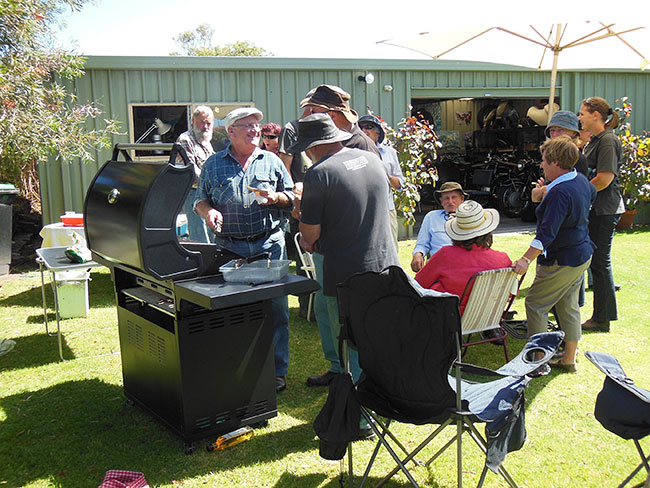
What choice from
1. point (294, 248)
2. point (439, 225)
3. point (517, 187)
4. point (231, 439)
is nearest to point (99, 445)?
point (231, 439)

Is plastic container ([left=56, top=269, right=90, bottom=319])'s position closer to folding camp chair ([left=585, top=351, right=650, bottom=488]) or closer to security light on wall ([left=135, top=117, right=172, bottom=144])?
security light on wall ([left=135, top=117, right=172, bottom=144])

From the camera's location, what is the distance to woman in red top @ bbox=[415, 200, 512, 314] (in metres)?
3.90

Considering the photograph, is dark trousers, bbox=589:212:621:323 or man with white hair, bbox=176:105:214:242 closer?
dark trousers, bbox=589:212:621:323

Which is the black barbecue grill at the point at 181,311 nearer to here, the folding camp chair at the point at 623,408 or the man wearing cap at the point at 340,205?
the man wearing cap at the point at 340,205

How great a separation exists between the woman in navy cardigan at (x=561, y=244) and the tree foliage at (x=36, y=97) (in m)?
5.86

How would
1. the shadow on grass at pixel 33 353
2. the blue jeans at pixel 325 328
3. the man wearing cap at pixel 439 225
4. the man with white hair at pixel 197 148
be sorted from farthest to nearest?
the man with white hair at pixel 197 148, the man wearing cap at pixel 439 225, the shadow on grass at pixel 33 353, the blue jeans at pixel 325 328

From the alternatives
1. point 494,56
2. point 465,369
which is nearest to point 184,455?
point 465,369

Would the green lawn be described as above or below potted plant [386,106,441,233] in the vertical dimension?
below

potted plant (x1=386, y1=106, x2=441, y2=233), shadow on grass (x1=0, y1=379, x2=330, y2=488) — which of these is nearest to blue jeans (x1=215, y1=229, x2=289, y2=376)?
shadow on grass (x1=0, y1=379, x2=330, y2=488)

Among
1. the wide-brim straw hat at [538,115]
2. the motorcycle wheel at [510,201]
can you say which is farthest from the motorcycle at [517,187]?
the wide-brim straw hat at [538,115]

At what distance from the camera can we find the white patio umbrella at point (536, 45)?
18.3ft

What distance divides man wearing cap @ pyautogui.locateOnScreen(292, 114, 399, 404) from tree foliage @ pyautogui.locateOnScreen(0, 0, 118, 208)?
199 inches

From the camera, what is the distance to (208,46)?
49.3 meters

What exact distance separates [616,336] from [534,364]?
2.90 metres
